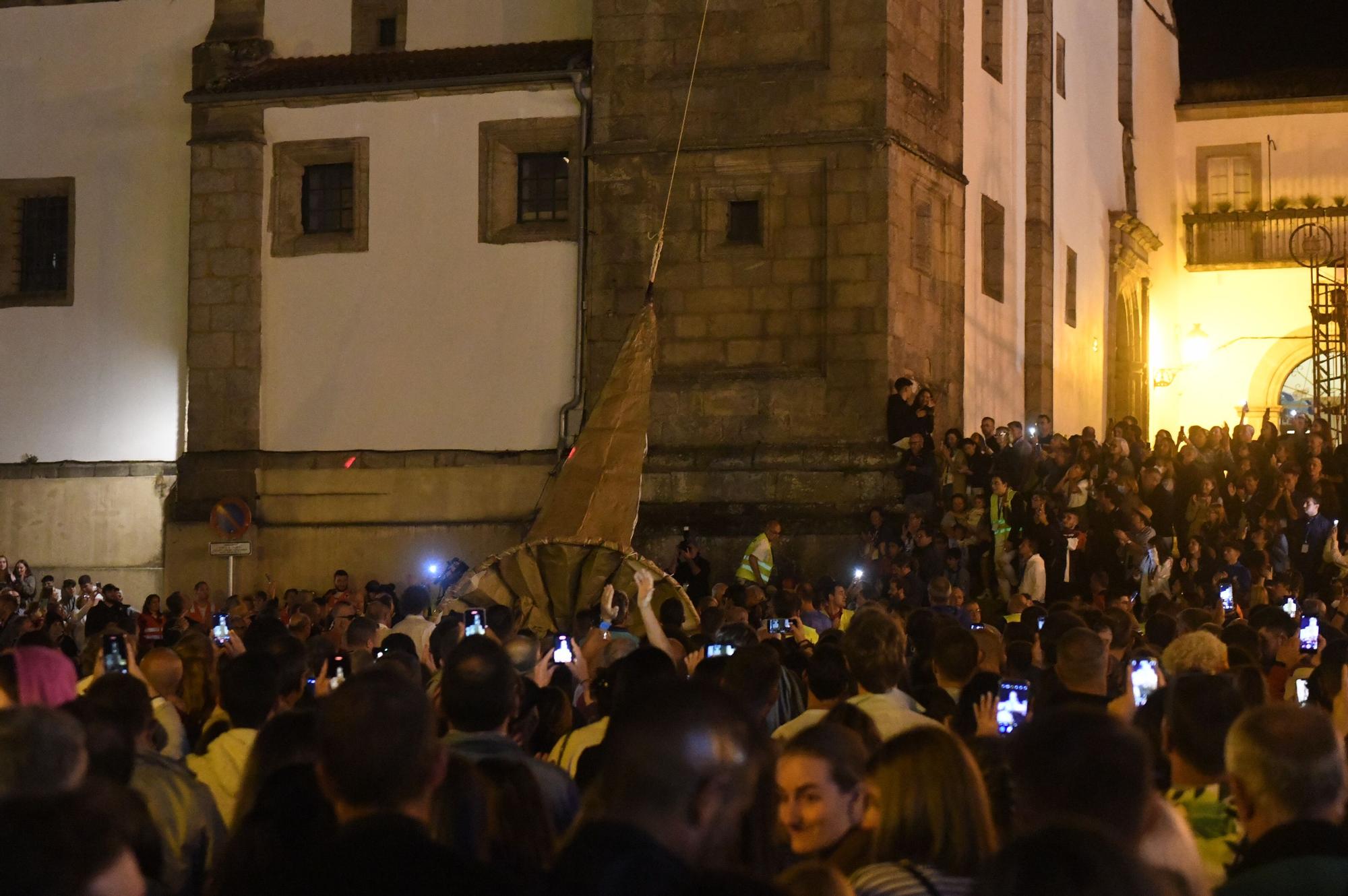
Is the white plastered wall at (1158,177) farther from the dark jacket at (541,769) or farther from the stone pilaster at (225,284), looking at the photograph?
the dark jacket at (541,769)

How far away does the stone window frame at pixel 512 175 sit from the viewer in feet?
77.9

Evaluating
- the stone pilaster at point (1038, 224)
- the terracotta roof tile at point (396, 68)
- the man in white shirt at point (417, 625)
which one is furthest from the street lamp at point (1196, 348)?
the man in white shirt at point (417, 625)

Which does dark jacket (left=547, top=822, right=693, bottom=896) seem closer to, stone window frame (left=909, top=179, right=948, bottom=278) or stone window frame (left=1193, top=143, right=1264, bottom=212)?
stone window frame (left=909, top=179, right=948, bottom=278)

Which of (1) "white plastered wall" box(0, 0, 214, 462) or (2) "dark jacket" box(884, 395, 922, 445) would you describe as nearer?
(2) "dark jacket" box(884, 395, 922, 445)

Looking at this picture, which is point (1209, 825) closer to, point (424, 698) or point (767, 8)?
point (424, 698)

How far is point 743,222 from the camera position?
2266 cm

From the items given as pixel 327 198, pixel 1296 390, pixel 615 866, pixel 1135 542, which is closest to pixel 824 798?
pixel 615 866

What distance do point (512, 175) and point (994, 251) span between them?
21.2ft

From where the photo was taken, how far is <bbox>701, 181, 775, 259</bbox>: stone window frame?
2242cm

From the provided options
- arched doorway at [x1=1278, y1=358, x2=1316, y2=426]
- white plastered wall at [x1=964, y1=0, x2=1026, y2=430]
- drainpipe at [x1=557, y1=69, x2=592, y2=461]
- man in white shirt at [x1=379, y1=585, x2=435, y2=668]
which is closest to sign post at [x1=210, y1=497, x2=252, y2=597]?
drainpipe at [x1=557, y1=69, x2=592, y2=461]

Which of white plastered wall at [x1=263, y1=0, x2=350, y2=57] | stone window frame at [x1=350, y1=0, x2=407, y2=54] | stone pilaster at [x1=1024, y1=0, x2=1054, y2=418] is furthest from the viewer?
stone pilaster at [x1=1024, y1=0, x2=1054, y2=418]

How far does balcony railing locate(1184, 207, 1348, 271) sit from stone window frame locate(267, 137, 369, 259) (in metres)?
19.0

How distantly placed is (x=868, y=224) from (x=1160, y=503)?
441 centimetres

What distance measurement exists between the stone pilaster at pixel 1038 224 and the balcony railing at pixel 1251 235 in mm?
9737
